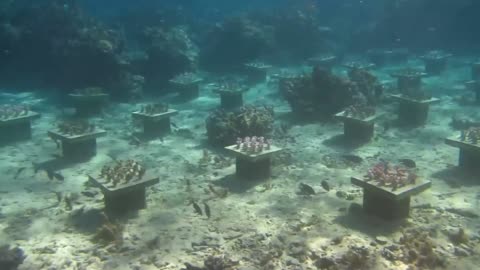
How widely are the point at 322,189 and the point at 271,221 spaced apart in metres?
2.15

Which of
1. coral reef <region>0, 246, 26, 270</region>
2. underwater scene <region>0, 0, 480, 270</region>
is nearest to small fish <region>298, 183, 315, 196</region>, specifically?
underwater scene <region>0, 0, 480, 270</region>

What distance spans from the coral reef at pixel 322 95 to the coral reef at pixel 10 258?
40.0ft

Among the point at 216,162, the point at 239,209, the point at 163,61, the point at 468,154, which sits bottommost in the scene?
the point at 239,209

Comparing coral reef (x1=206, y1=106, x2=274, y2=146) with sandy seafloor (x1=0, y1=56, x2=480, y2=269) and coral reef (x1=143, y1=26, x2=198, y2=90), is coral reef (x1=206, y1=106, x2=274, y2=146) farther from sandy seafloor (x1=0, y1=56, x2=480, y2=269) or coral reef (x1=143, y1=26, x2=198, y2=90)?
coral reef (x1=143, y1=26, x2=198, y2=90)

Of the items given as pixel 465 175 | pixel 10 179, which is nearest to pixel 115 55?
pixel 10 179

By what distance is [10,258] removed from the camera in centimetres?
702

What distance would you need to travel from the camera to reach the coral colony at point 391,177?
327 inches

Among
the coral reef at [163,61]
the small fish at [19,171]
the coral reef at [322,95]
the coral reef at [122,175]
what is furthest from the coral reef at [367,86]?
the small fish at [19,171]

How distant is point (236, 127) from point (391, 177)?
6.60 m

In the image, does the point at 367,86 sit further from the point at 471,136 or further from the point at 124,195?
the point at 124,195

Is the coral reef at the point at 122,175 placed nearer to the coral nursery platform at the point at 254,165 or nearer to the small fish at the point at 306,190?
the coral nursery platform at the point at 254,165

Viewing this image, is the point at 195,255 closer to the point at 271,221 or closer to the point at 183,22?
the point at 271,221

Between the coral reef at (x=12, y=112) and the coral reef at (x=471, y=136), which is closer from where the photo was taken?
the coral reef at (x=471, y=136)

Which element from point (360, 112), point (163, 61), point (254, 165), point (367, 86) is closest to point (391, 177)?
point (254, 165)
